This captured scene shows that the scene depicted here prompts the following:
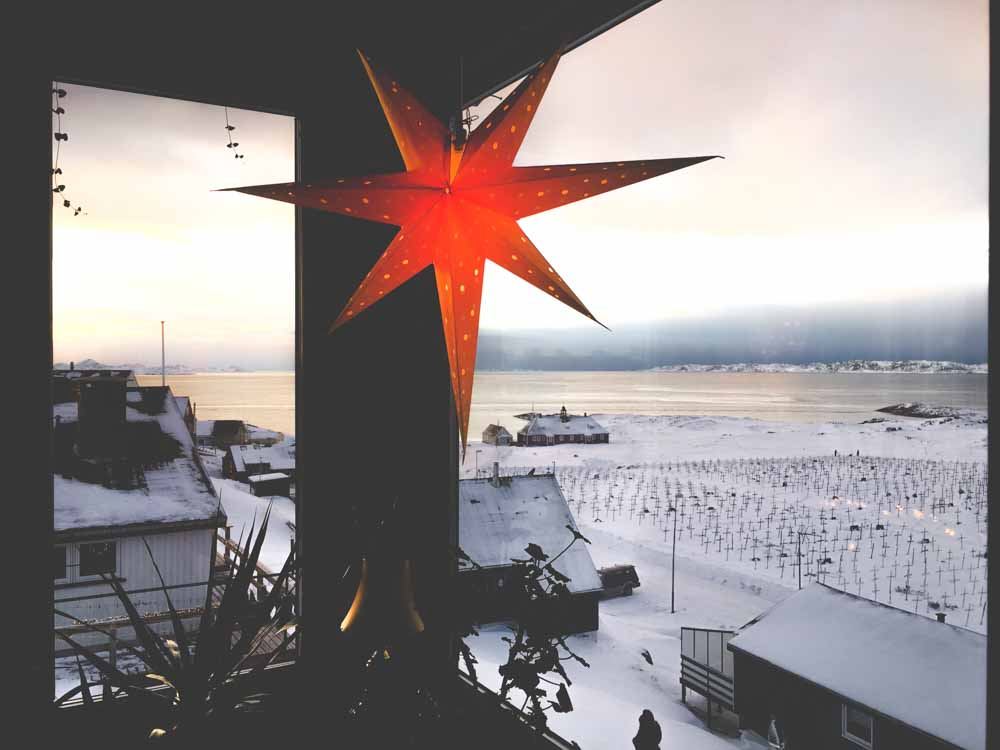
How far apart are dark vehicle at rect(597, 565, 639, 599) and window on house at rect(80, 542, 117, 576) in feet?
6.38

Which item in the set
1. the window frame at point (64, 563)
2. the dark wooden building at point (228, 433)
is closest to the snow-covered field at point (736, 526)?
the dark wooden building at point (228, 433)

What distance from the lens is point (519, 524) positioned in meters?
2.47

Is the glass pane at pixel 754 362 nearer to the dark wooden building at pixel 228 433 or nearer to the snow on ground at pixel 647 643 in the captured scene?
the snow on ground at pixel 647 643

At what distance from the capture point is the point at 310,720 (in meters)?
1.76

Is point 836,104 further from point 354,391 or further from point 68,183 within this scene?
point 68,183

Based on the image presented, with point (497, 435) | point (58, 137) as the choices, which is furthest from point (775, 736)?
point (58, 137)

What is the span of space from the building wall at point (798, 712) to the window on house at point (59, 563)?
2.41m

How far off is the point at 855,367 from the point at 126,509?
2696 mm

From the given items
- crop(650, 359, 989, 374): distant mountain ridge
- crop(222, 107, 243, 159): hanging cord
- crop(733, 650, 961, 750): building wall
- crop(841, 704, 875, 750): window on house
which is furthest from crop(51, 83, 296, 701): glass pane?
crop(841, 704, 875, 750): window on house

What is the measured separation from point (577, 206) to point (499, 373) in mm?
783

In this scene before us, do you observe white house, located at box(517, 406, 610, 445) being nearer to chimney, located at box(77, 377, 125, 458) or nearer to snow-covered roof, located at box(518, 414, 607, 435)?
snow-covered roof, located at box(518, 414, 607, 435)

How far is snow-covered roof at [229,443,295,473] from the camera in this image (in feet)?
9.03

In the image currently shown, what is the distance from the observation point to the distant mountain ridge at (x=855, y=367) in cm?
129

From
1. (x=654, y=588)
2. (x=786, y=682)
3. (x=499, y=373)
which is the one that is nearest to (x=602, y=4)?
(x=499, y=373)
